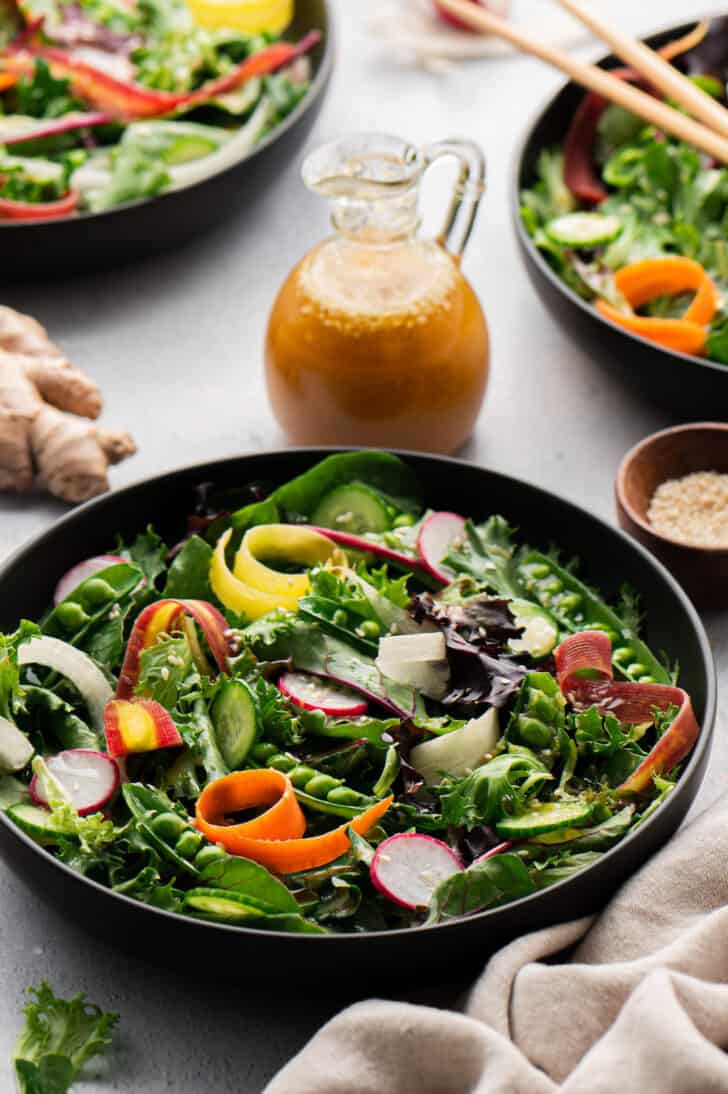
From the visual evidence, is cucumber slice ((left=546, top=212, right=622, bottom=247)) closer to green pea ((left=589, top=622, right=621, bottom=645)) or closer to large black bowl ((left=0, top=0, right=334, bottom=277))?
large black bowl ((left=0, top=0, right=334, bottom=277))

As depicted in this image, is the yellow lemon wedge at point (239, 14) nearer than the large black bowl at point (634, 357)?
No

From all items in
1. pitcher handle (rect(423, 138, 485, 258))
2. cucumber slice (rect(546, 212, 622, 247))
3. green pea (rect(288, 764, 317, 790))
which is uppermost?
pitcher handle (rect(423, 138, 485, 258))

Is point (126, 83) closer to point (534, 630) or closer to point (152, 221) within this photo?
point (152, 221)

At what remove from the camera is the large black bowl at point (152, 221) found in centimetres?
238

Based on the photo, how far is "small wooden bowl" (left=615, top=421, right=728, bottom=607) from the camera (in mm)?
1914

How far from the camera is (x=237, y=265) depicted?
8.74 ft

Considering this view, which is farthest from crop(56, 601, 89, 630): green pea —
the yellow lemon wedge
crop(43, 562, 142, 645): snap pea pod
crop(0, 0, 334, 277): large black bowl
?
the yellow lemon wedge

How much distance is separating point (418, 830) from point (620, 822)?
0.21m

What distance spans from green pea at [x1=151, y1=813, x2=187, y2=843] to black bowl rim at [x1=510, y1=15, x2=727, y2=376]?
1.08 meters

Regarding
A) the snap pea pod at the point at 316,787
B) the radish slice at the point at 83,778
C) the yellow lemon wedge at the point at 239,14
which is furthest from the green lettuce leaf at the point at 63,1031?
the yellow lemon wedge at the point at 239,14

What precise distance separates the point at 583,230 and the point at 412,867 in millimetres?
1333

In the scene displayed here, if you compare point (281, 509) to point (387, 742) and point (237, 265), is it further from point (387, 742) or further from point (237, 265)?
point (237, 265)

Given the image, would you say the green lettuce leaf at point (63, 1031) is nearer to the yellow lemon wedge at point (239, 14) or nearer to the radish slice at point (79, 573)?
the radish slice at point (79, 573)

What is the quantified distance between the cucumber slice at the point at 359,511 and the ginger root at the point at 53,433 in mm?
435
